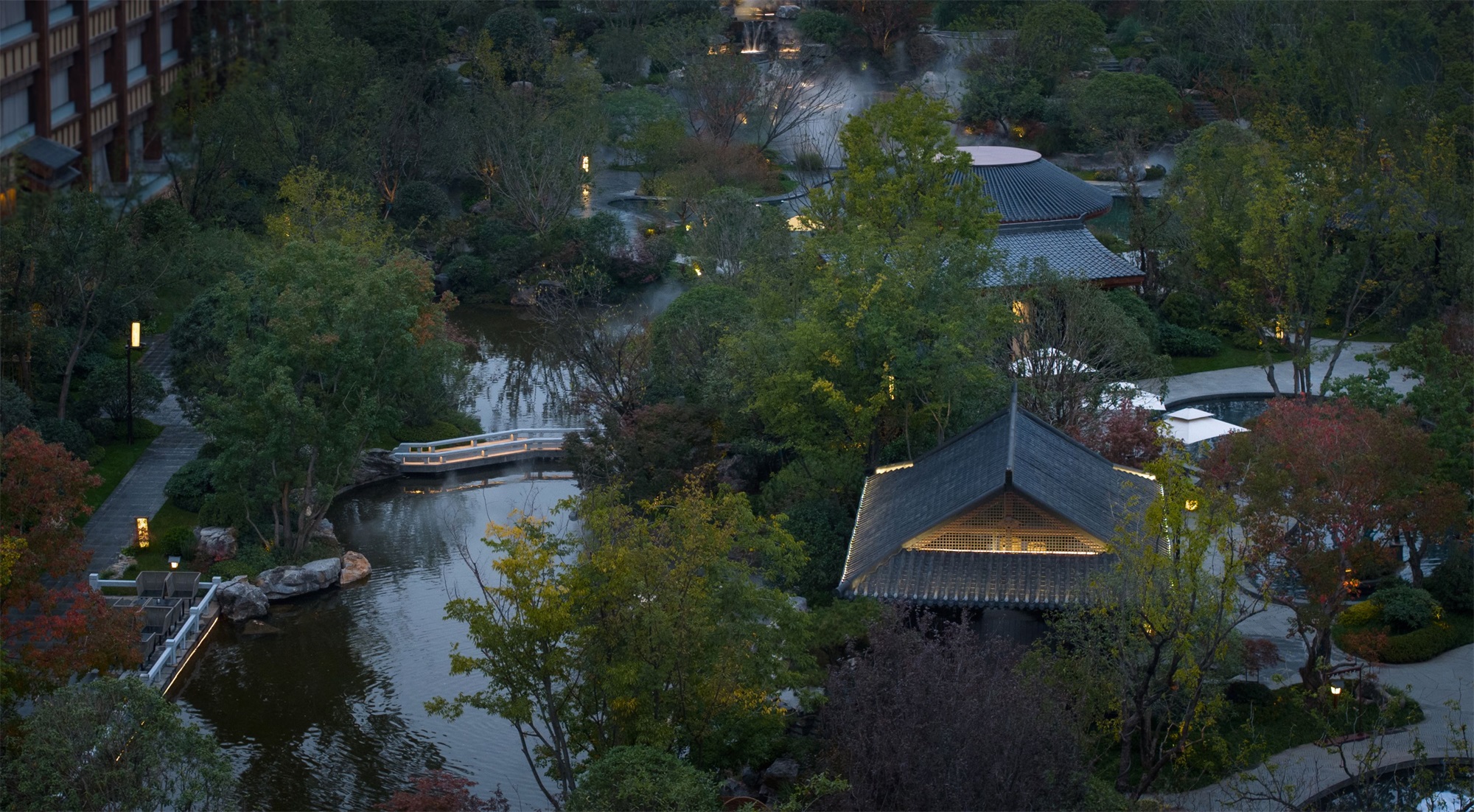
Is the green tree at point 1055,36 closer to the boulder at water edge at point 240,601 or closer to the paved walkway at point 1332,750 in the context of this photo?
the paved walkway at point 1332,750

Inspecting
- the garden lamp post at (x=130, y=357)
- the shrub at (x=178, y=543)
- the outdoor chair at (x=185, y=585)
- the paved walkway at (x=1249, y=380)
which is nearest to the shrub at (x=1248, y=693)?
the paved walkway at (x=1249, y=380)

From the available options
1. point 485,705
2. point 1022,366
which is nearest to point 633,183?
point 1022,366

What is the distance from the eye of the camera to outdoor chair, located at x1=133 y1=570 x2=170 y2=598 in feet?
92.6

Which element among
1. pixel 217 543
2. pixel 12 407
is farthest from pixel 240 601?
pixel 12 407

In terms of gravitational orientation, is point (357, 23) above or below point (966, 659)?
above

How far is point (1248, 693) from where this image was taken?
23.9m

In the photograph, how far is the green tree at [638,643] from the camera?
19.4m

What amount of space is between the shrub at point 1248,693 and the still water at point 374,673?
408 inches

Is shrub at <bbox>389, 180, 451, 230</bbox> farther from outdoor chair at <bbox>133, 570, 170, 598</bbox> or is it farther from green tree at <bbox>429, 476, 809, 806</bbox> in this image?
green tree at <bbox>429, 476, 809, 806</bbox>

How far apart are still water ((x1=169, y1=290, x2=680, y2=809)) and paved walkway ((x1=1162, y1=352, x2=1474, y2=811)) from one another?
9590 millimetres

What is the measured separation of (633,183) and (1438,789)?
153ft

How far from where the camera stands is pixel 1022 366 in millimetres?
33062

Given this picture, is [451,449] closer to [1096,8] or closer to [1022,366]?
[1022,366]

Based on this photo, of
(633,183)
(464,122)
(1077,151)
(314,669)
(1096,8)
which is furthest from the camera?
→ (1096,8)
